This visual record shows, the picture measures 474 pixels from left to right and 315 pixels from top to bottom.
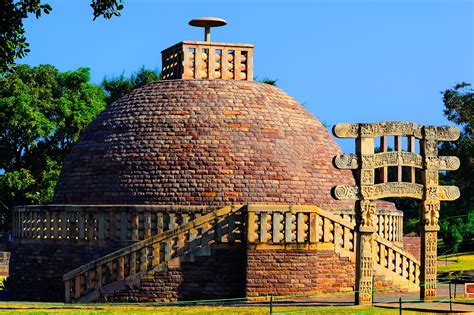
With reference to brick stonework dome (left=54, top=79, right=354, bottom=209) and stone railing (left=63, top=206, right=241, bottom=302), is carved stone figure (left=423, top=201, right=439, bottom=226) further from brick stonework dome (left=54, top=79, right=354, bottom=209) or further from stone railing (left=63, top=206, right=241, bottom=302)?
brick stonework dome (left=54, top=79, right=354, bottom=209)

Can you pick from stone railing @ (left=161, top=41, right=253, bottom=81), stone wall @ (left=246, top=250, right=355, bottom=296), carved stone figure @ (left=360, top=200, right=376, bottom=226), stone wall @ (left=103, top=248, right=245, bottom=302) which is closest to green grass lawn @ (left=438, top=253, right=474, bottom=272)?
stone railing @ (left=161, top=41, right=253, bottom=81)

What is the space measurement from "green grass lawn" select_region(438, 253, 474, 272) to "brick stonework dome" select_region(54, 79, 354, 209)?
8.48 m

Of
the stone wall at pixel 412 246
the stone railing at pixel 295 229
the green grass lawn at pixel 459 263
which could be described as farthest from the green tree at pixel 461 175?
the stone railing at pixel 295 229

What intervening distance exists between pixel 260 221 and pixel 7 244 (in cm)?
2924

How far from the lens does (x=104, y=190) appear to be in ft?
90.1

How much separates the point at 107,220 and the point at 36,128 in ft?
54.4

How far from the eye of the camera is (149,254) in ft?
78.5

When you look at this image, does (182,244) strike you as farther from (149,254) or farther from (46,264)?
(46,264)

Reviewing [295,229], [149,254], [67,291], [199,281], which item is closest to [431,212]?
[295,229]

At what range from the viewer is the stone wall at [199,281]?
23766mm

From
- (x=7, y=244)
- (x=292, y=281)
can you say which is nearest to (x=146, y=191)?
(x=292, y=281)

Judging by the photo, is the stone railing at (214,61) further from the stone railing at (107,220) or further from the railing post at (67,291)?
the railing post at (67,291)

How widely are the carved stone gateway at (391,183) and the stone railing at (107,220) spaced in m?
5.36

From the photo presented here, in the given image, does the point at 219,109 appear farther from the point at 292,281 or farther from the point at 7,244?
the point at 7,244
